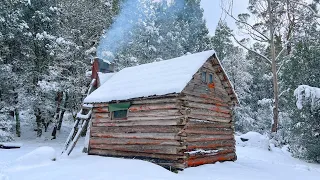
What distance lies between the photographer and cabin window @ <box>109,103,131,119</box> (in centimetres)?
1287

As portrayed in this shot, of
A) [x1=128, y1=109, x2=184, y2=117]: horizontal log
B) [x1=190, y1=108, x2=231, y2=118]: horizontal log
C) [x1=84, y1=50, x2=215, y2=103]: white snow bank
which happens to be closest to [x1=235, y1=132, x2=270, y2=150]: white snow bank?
[x1=190, y1=108, x2=231, y2=118]: horizontal log

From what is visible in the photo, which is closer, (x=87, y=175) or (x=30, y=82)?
(x=87, y=175)

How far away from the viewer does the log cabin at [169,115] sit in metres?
11.3

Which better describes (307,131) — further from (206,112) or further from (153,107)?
(153,107)

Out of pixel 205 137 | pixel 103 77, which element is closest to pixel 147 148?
pixel 205 137

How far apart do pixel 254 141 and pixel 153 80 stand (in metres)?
12.0

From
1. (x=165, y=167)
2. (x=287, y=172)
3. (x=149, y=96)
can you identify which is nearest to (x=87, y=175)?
(x=165, y=167)

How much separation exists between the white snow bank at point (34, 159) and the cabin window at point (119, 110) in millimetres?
3306

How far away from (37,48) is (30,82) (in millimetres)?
2929

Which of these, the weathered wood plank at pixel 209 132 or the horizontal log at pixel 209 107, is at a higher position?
the horizontal log at pixel 209 107

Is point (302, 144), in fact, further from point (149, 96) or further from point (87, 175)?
point (87, 175)

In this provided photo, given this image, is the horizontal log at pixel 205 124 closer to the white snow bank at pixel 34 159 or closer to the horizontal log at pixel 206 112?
the horizontal log at pixel 206 112

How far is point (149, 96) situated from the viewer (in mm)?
11688

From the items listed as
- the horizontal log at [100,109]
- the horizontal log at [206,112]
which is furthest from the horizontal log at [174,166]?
the horizontal log at [100,109]
